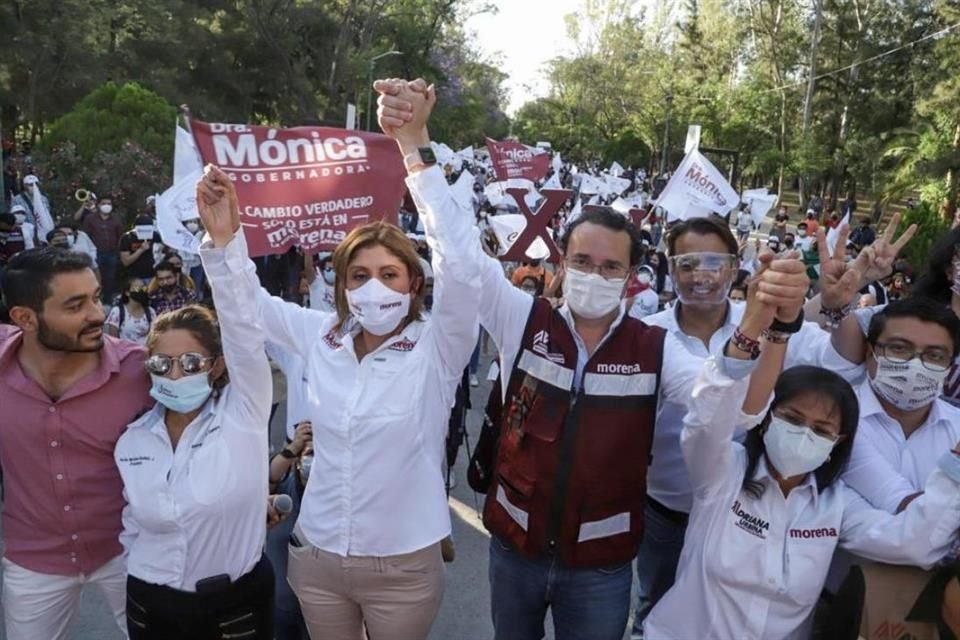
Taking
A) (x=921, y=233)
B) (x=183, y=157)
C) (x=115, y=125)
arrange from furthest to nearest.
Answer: (x=921, y=233) → (x=115, y=125) → (x=183, y=157)

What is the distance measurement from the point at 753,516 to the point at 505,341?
0.84 metres

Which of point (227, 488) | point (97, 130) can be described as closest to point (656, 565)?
point (227, 488)

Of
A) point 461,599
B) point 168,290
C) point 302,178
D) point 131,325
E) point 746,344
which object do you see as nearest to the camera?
point 746,344

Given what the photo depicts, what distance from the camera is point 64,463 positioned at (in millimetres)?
2457

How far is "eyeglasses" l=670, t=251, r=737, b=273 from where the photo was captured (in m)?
2.92

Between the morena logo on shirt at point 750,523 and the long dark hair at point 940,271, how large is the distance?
61.4 inches

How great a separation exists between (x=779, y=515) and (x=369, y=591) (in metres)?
1.16

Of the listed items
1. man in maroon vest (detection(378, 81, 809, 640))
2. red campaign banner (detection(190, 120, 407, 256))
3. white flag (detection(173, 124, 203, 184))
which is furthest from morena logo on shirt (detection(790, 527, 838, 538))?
white flag (detection(173, 124, 203, 184))

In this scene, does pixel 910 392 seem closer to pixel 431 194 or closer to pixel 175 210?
pixel 431 194

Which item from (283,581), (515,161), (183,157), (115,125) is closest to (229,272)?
(283,581)

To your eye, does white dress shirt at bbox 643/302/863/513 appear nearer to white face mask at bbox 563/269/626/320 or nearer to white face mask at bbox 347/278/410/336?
white face mask at bbox 563/269/626/320

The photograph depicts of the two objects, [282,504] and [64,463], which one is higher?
[64,463]

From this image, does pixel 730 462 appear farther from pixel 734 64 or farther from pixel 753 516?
pixel 734 64

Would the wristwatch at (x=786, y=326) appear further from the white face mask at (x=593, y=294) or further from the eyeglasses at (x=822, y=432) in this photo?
the white face mask at (x=593, y=294)
